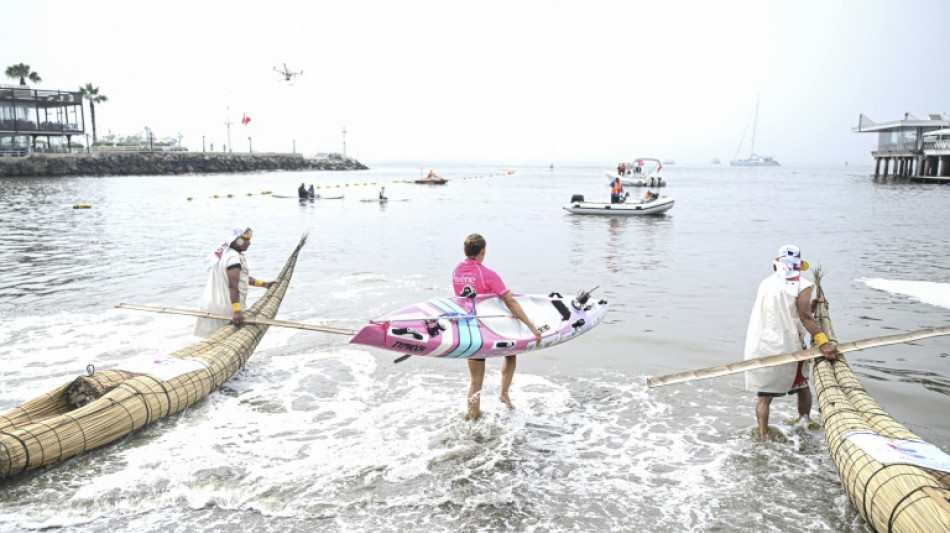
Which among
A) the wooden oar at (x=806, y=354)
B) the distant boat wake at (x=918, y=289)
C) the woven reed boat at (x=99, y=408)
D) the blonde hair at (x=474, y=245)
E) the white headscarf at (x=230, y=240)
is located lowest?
the distant boat wake at (x=918, y=289)

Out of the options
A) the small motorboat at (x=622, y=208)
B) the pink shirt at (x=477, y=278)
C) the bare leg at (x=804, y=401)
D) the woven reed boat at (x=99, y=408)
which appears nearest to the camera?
the woven reed boat at (x=99, y=408)

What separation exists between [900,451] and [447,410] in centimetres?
489

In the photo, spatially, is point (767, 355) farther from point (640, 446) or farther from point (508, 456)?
point (508, 456)

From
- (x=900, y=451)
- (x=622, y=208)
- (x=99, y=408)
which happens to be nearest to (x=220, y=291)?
(x=99, y=408)

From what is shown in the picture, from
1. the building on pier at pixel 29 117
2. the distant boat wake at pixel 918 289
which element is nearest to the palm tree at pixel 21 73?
the building on pier at pixel 29 117

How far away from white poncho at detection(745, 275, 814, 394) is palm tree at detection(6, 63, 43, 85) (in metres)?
98.7

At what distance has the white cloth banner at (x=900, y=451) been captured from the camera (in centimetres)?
517

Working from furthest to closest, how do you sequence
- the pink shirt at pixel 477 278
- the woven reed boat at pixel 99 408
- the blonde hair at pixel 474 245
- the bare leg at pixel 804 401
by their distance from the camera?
the bare leg at pixel 804 401
the pink shirt at pixel 477 278
the blonde hair at pixel 474 245
the woven reed boat at pixel 99 408

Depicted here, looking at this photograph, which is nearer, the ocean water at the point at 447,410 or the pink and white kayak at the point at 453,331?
the ocean water at the point at 447,410

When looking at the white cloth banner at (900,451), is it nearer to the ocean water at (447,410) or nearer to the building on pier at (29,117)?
the ocean water at (447,410)

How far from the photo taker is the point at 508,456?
6.99 m

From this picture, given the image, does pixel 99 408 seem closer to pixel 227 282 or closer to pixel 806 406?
pixel 227 282

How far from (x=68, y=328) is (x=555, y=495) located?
10.2 meters

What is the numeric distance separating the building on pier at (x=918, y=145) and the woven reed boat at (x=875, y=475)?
7349 centimetres
